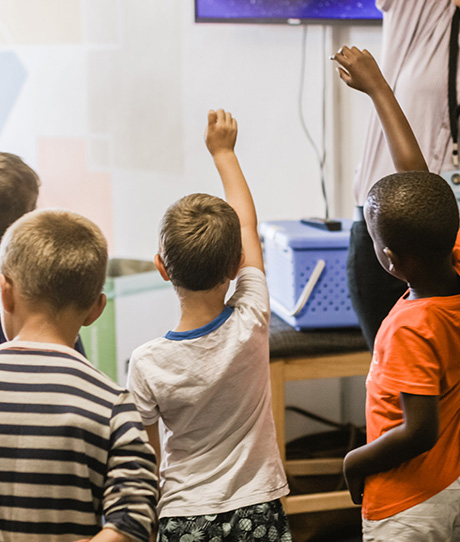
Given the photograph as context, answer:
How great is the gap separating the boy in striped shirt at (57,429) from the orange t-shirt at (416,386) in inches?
15.2

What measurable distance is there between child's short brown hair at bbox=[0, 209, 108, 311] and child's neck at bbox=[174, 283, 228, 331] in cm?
23

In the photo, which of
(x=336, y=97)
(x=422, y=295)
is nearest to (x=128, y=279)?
(x=336, y=97)

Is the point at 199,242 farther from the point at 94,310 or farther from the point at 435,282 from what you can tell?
the point at 435,282

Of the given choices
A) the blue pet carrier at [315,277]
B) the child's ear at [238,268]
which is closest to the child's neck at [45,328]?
the child's ear at [238,268]

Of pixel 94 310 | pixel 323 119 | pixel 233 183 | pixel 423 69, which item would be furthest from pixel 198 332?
pixel 323 119

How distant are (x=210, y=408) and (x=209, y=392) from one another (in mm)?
33

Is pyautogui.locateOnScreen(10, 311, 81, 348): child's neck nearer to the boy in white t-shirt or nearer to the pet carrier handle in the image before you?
the boy in white t-shirt

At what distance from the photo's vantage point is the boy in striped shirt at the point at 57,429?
0.82 metres

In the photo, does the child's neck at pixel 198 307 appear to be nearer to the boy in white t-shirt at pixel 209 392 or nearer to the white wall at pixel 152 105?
the boy in white t-shirt at pixel 209 392

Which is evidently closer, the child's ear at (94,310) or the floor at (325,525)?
the child's ear at (94,310)

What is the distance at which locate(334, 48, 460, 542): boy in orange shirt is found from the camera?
1.00 m

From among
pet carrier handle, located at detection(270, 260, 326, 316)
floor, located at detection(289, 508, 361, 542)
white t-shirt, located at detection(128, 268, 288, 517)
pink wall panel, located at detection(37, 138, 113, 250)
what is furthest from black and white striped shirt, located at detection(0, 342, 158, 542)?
pink wall panel, located at detection(37, 138, 113, 250)

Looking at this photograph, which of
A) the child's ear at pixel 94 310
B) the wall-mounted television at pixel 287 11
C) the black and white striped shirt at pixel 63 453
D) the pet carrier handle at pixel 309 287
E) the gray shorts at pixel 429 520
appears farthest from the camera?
the wall-mounted television at pixel 287 11

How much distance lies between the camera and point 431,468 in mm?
1048
